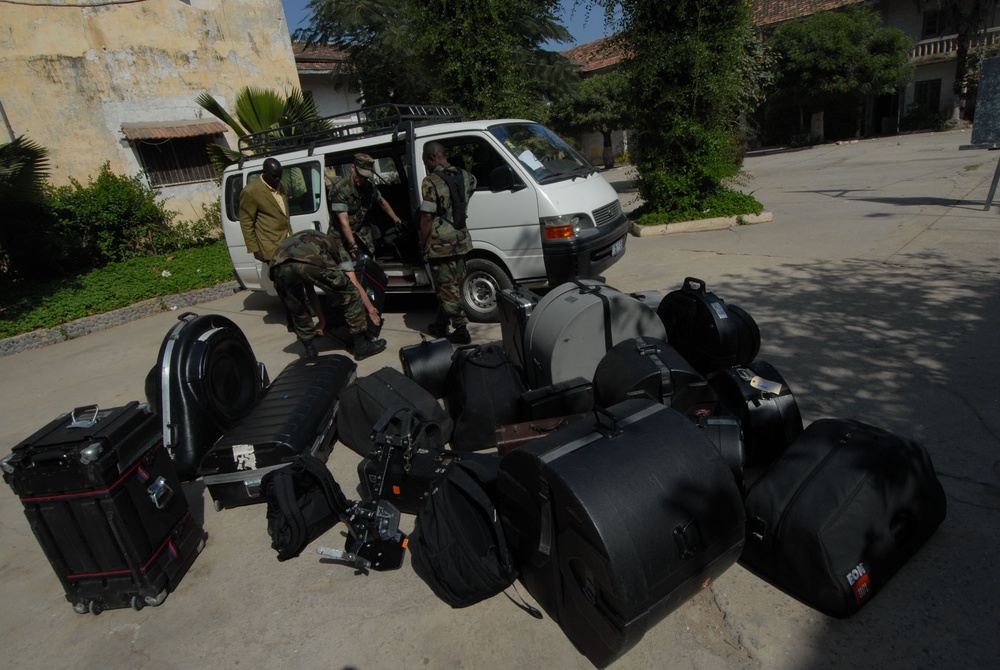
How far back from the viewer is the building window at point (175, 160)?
1207 cm

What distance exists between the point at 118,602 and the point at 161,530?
398 millimetres

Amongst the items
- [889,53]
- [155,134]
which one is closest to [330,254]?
[155,134]

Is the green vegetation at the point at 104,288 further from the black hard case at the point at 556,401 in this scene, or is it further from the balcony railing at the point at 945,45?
the balcony railing at the point at 945,45

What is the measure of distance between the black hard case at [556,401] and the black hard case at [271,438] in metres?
1.46

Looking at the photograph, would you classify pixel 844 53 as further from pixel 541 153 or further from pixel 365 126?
pixel 365 126

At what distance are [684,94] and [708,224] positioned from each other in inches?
90.3

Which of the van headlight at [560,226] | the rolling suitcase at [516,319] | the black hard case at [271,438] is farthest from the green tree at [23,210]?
the rolling suitcase at [516,319]

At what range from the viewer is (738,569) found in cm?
277

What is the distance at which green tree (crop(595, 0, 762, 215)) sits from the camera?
9531 mm

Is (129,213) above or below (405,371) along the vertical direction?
above

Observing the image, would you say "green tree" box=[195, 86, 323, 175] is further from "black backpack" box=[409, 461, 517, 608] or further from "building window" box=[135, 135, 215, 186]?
"black backpack" box=[409, 461, 517, 608]

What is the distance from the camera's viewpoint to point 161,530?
9.87ft

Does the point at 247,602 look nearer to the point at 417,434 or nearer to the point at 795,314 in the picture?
the point at 417,434

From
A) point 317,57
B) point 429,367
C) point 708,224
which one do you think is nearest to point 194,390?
point 429,367
